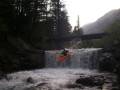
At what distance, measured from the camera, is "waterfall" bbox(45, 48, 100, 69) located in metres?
27.6

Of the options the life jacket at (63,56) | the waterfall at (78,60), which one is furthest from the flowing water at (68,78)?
the life jacket at (63,56)

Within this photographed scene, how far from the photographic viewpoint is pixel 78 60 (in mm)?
28984

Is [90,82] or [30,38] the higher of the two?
[30,38]

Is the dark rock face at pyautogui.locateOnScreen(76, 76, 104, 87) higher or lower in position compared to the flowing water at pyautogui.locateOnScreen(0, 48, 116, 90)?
higher

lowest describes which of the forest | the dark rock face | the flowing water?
the flowing water

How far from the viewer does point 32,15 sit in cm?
3581

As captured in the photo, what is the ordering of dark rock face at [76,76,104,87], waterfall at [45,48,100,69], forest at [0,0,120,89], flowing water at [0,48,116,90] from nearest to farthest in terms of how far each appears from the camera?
1. flowing water at [0,48,116,90]
2. dark rock face at [76,76,104,87]
3. forest at [0,0,120,89]
4. waterfall at [45,48,100,69]

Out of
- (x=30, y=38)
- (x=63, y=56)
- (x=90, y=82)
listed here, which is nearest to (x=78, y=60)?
(x=63, y=56)

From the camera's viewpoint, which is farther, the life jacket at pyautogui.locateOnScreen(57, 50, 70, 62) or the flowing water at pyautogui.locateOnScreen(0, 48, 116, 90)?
the life jacket at pyautogui.locateOnScreen(57, 50, 70, 62)

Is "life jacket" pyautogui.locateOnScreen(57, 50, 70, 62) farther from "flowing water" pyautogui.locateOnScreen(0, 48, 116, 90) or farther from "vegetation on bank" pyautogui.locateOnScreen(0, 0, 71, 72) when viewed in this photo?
"vegetation on bank" pyautogui.locateOnScreen(0, 0, 71, 72)

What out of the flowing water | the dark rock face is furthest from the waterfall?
the dark rock face

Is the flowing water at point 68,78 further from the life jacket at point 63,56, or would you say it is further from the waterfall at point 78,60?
the life jacket at point 63,56

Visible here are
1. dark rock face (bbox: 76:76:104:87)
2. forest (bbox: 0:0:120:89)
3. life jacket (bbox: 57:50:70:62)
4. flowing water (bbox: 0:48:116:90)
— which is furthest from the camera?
life jacket (bbox: 57:50:70:62)

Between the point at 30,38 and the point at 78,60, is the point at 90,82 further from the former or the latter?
the point at 30,38
